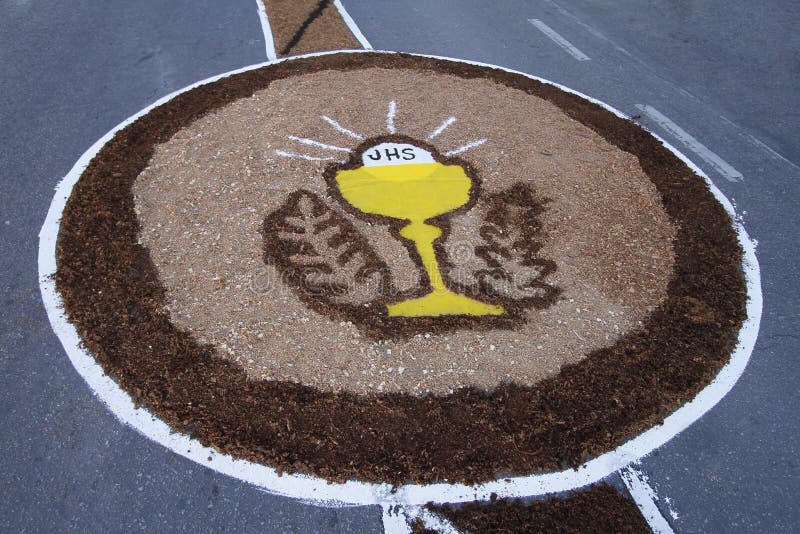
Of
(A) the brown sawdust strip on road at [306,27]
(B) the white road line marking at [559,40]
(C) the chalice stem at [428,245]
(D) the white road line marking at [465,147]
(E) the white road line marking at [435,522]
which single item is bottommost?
(E) the white road line marking at [435,522]

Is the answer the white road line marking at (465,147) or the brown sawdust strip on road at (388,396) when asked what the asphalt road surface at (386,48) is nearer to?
the brown sawdust strip on road at (388,396)

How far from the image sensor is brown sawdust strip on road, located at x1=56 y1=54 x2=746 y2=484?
347cm

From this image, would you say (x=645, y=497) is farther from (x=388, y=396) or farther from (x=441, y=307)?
(x=441, y=307)

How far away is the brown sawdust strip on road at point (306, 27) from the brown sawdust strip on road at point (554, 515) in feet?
22.7

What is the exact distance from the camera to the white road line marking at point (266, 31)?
7.97 metres

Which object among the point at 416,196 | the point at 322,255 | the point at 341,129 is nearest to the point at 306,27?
the point at 341,129

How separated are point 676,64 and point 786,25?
11.1 ft

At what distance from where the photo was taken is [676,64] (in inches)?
336

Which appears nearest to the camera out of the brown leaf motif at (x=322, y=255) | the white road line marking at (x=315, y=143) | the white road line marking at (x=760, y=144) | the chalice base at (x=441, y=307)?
the chalice base at (x=441, y=307)

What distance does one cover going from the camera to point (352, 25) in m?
8.96

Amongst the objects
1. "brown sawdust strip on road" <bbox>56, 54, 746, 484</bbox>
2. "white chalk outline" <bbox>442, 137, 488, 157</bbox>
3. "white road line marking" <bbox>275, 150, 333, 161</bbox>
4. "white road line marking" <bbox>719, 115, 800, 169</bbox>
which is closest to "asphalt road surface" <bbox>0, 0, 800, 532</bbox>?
"white road line marking" <bbox>719, 115, 800, 169</bbox>

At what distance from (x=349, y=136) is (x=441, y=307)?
107 inches

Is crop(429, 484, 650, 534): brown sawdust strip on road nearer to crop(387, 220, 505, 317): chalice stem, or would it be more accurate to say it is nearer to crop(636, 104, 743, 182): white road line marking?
crop(387, 220, 505, 317): chalice stem

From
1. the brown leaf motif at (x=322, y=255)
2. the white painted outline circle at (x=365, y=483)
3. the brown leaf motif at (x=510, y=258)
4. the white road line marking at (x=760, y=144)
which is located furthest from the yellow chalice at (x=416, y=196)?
the white road line marking at (x=760, y=144)
